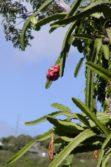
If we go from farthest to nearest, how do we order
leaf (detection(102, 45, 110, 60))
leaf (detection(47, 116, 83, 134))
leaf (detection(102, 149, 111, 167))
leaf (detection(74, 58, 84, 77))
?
leaf (detection(74, 58, 84, 77)), leaf (detection(102, 45, 110, 60)), leaf (detection(47, 116, 83, 134)), leaf (detection(102, 149, 111, 167))

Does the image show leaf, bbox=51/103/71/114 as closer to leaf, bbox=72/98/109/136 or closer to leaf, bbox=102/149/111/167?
leaf, bbox=72/98/109/136

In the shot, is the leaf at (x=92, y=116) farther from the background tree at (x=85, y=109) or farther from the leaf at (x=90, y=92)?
the leaf at (x=90, y=92)

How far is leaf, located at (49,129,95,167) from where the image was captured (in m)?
4.93

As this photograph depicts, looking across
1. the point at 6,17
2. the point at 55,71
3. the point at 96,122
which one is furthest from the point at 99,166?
the point at 6,17

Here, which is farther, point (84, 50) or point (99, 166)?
point (84, 50)

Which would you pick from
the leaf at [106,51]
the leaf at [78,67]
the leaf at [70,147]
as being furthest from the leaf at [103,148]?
the leaf at [78,67]

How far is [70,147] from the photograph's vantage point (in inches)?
198

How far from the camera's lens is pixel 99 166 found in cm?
491

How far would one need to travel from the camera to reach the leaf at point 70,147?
4930 millimetres

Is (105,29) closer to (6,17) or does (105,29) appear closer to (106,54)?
(106,54)

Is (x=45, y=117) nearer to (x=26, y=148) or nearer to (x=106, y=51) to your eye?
(x=26, y=148)

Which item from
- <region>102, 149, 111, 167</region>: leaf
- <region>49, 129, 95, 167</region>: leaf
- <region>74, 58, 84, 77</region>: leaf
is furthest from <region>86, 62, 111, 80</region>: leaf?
<region>74, 58, 84, 77</region>: leaf

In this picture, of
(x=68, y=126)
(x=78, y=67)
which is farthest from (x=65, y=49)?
(x=68, y=126)

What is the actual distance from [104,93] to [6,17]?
34.3 ft
